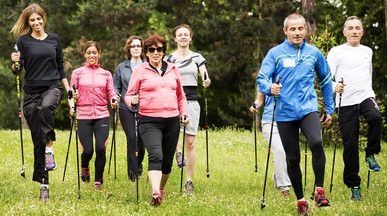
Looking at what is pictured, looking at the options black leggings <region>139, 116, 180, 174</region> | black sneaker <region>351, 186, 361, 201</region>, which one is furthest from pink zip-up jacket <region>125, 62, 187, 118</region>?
black sneaker <region>351, 186, 361, 201</region>

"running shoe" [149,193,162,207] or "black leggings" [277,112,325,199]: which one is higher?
"black leggings" [277,112,325,199]

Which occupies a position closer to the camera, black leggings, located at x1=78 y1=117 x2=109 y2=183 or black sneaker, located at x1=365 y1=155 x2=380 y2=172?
black sneaker, located at x1=365 y1=155 x2=380 y2=172

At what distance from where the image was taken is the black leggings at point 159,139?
8625mm

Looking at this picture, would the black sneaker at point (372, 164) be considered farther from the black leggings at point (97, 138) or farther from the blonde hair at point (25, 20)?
the blonde hair at point (25, 20)

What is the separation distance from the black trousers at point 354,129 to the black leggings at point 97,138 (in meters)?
3.96

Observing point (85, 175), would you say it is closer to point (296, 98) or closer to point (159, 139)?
point (159, 139)

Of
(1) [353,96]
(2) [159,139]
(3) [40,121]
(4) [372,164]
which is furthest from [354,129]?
(3) [40,121]

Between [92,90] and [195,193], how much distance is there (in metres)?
2.55

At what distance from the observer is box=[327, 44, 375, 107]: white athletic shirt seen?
9758mm

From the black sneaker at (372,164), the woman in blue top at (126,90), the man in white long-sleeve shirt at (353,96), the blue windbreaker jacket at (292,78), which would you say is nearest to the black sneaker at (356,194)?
the man in white long-sleeve shirt at (353,96)

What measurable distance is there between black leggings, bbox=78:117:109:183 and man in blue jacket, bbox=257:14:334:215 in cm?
352

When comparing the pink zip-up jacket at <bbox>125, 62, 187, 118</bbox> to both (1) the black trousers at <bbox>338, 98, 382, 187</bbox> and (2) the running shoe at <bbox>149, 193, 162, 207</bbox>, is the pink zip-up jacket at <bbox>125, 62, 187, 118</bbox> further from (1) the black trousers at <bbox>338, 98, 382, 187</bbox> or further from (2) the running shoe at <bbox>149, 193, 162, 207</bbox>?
(1) the black trousers at <bbox>338, 98, 382, 187</bbox>

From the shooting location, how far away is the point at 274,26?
1200 inches

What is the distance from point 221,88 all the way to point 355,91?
2963 centimetres
